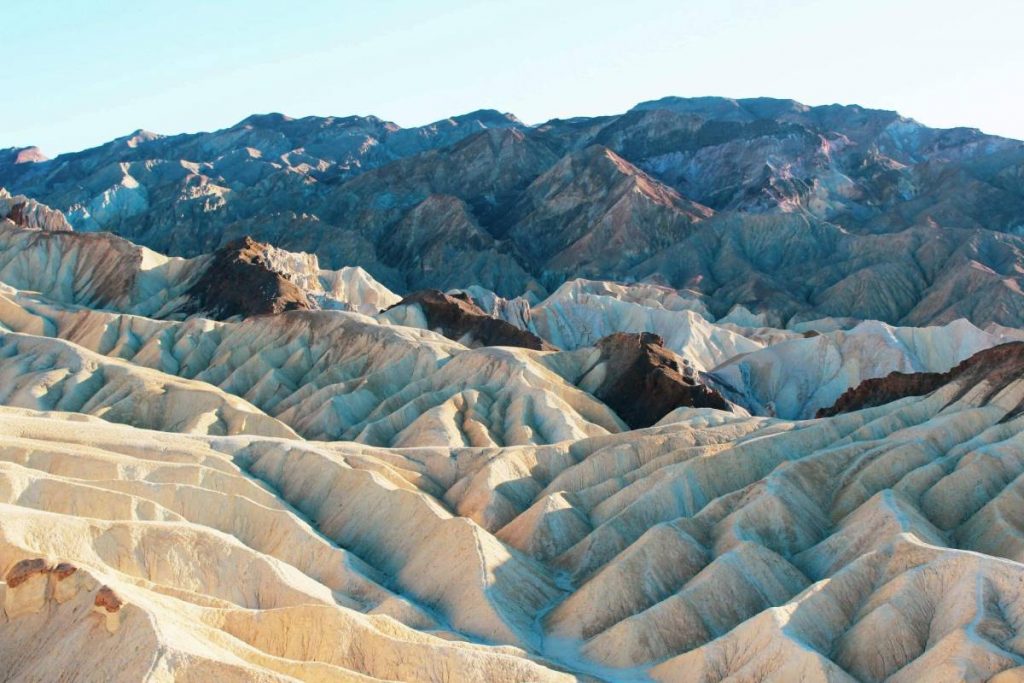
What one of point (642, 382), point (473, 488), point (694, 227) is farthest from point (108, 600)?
point (694, 227)

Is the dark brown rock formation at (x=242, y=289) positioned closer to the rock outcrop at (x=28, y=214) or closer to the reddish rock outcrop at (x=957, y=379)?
the rock outcrop at (x=28, y=214)

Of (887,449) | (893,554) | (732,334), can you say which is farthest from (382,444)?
(732,334)

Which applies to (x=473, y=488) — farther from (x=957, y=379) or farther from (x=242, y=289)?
(x=242, y=289)

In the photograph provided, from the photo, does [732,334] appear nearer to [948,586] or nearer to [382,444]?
[382,444]

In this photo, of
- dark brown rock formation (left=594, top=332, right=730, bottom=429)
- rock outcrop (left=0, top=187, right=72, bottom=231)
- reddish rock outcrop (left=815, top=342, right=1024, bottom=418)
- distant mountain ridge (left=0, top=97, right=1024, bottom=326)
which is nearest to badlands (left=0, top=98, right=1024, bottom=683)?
dark brown rock formation (left=594, top=332, right=730, bottom=429)

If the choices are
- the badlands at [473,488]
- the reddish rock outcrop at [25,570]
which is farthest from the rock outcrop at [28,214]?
the reddish rock outcrop at [25,570]
